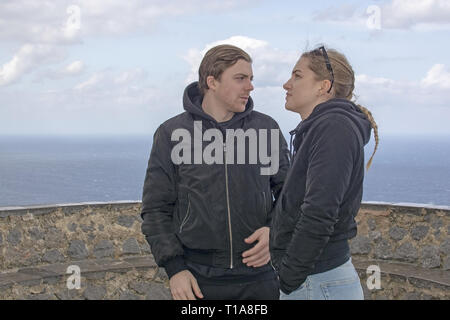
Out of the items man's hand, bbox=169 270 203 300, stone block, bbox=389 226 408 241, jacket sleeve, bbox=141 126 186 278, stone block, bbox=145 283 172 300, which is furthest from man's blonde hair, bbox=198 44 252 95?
stone block, bbox=389 226 408 241

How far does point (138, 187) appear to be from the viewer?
160 metres

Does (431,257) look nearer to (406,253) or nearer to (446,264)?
(446,264)

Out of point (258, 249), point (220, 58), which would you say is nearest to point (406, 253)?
point (258, 249)

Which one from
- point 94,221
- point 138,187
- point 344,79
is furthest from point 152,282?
point 138,187

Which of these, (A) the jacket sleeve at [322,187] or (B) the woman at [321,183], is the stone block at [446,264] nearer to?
(B) the woman at [321,183]

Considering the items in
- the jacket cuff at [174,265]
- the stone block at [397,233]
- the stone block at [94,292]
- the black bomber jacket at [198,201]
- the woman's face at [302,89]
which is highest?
the woman's face at [302,89]

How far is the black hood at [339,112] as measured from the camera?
89.2 inches

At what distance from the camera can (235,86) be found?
282 cm

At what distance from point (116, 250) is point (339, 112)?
5410 millimetres

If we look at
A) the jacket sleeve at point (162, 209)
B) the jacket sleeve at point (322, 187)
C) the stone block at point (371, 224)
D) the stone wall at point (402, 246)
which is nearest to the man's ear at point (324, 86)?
the jacket sleeve at point (322, 187)

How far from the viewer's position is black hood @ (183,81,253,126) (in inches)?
112

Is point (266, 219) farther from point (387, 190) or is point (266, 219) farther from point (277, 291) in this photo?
point (387, 190)

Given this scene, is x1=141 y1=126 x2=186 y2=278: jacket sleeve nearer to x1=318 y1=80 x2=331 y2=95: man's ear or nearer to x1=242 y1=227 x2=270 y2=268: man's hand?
x1=242 y1=227 x2=270 y2=268: man's hand

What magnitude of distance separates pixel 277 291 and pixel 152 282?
4.17 m
